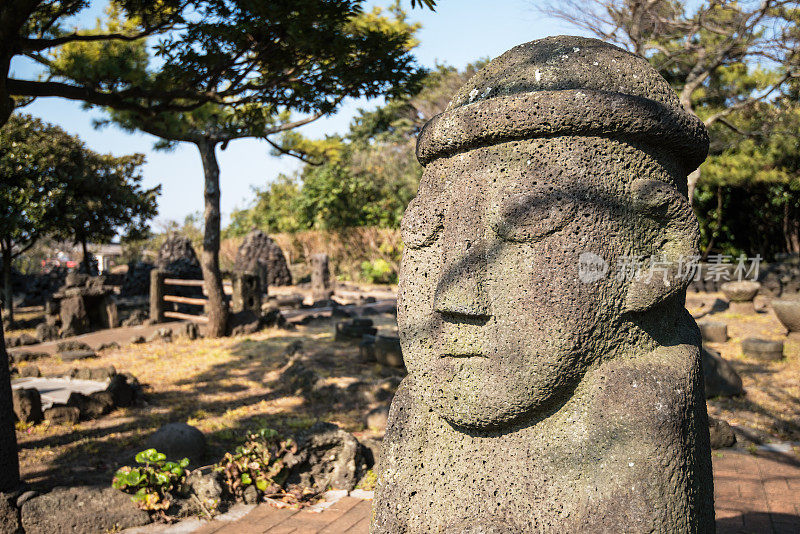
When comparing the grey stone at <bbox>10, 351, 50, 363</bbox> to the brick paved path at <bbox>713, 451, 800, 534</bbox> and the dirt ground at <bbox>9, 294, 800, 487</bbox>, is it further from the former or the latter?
the brick paved path at <bbox>713, 451, 800, 534</bbox>

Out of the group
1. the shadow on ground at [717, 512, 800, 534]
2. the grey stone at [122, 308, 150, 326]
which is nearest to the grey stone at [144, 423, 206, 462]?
the shadow on ground at [717, 512, 800, 534]

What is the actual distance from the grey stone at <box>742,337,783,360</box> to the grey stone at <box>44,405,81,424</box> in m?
7.48

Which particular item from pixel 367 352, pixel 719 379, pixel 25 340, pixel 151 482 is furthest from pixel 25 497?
pixel 25 340

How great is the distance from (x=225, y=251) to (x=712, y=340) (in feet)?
60.6

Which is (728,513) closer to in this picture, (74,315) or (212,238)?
(212,238)

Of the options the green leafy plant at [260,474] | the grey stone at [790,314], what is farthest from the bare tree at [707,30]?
the green leafy plant at [260,474]

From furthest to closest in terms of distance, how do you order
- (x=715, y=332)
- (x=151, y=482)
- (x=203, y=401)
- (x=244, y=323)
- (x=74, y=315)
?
(x=74, y=315) → (x=244, y=323) → (x=715, y=332) → (x=203, y=401) → (x=151, y=482)

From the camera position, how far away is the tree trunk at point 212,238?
10.2 metres

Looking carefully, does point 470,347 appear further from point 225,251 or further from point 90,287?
point 225,251

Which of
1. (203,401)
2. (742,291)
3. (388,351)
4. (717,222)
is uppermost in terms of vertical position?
(717,222)

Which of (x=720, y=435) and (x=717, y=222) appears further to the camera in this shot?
(x=717, y=222)

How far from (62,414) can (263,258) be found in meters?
13.5

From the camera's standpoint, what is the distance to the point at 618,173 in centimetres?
178

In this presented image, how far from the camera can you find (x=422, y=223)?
197 cm
